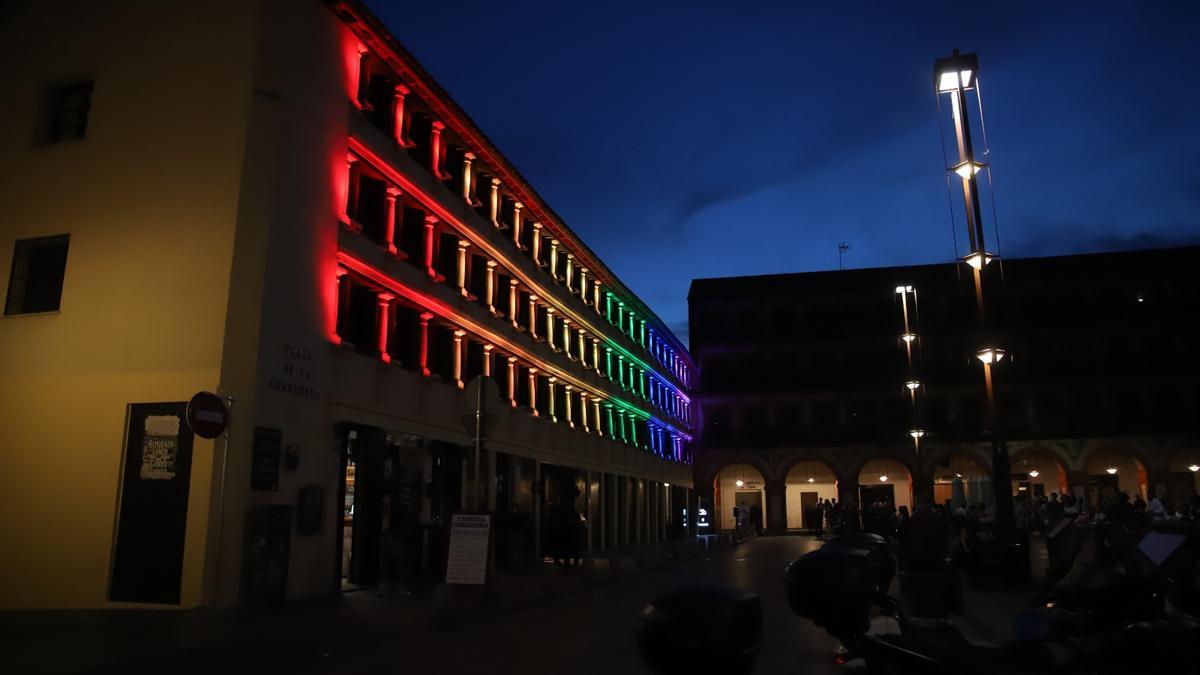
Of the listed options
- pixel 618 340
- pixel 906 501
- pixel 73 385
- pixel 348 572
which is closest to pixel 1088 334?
pixel 906 501

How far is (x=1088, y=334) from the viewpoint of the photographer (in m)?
56.1

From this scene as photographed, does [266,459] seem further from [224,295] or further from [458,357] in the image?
[458,357]

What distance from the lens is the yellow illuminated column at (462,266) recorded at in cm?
2502

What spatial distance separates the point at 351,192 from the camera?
1948cm

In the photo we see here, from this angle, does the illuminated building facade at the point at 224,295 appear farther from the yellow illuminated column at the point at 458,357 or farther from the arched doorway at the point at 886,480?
the arched doorway at the point at 886,480

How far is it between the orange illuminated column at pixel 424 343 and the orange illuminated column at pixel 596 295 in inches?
727

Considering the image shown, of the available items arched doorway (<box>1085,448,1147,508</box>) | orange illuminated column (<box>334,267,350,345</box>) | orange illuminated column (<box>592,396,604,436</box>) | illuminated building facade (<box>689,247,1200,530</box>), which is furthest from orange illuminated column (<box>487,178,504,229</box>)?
arched doorway (<box>1085,448,1147,508</box>)

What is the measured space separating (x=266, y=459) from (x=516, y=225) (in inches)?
643

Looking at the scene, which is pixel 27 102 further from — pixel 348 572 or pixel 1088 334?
pixel 1088 334

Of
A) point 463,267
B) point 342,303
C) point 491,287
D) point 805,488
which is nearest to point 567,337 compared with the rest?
point 491,287

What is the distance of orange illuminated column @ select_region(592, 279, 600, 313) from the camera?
40969 mm

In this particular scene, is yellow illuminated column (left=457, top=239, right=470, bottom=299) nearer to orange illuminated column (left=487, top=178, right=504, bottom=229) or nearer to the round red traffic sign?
orange illuminated column (left=487, top=178, right=504, bottom=229)

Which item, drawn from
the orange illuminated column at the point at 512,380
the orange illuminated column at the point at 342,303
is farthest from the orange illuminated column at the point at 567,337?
the orange illuminated column at the point at 342,303

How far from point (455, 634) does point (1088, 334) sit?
55.2 m
